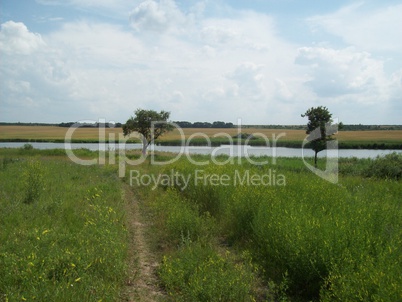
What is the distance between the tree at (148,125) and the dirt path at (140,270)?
27587mm

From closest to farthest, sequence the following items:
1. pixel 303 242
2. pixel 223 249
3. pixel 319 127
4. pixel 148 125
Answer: pixel 303 242, pixel 223 249, pixel 319 127, pixel 148 125

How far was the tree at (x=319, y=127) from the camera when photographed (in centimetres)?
2462

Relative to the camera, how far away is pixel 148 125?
3722 centimetres

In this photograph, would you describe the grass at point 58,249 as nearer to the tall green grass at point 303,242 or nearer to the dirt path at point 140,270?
the dirt path at point 140,270

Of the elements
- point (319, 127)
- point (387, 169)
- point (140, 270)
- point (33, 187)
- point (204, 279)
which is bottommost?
point (140, 270)

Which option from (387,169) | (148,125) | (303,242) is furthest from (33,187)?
(148,125)

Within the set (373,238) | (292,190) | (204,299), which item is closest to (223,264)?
(204,299)

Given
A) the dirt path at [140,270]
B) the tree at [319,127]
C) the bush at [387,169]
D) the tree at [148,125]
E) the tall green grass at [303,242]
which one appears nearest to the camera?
the tall green grass at [303,242]

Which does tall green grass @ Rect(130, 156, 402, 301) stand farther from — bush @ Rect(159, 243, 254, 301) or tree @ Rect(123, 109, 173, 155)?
tree @ Rect(123, 109, 173, 155)

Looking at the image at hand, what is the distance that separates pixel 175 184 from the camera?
14.9 m

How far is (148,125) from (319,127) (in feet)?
61.5

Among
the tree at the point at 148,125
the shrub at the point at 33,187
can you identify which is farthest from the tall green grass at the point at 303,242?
the tree at the point at 148,125

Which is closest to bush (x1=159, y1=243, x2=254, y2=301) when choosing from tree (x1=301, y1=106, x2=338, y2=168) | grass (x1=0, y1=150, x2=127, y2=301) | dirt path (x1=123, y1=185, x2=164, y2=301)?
dirt path (x1=123, y1=185, x2=164, y2=301)

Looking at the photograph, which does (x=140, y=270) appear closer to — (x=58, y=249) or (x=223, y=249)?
(x=58, y=249)
